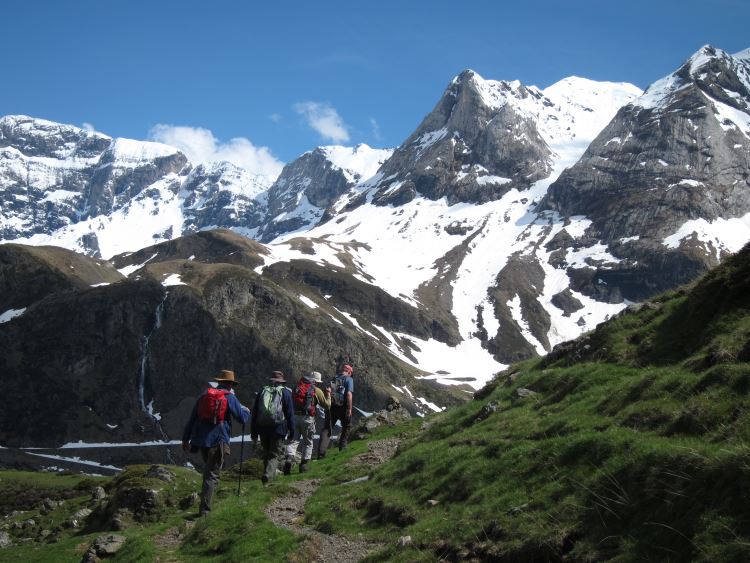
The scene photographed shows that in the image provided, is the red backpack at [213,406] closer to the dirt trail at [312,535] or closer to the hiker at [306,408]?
the dirt trail at [312,535]

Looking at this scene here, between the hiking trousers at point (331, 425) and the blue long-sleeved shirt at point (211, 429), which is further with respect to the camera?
the hiking trousers at point (331, 425)

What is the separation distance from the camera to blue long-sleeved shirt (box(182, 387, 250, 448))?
19547 mm

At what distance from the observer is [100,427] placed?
577 ft

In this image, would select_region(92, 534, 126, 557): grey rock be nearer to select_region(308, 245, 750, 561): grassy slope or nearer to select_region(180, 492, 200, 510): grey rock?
select_region(308, 245, 750, 561): grassy slope

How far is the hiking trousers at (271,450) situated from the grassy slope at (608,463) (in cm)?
250

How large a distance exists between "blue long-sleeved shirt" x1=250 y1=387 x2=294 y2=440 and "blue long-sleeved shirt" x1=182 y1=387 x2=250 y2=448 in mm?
2590

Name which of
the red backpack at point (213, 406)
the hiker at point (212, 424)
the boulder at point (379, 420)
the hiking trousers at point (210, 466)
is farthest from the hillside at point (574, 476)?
the boulder at point (379, 420)

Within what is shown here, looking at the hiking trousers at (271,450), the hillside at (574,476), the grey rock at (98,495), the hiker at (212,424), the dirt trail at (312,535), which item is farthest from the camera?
the grey rock at (98,495)

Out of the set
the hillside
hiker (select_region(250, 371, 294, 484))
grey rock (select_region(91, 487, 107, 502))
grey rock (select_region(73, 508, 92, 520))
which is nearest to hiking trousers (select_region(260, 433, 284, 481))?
hiker (select_region(250, 371, 294, 484))

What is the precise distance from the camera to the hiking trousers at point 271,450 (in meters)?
22.9

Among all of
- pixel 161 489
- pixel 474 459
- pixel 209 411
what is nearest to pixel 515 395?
pixel 474 459

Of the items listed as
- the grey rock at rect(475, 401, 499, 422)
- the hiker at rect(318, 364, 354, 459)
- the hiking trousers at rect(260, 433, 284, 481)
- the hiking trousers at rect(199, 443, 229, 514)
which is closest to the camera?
the hiking trousers at rect(199, 443, 229, 514)

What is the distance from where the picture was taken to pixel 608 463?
12586 mm

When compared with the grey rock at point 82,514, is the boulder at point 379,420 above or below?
above
